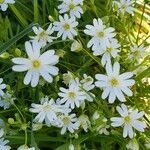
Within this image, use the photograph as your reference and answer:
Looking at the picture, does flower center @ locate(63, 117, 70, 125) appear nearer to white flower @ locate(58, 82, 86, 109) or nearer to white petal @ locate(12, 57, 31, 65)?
white flower @ locate(58, 82, 86, 109)

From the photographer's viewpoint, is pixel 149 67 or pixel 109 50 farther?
pixel 149 67

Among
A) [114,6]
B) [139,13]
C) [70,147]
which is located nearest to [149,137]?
[70,147]

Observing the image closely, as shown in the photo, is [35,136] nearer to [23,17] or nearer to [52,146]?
[52,146]

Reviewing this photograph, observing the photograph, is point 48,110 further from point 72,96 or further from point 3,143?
point 3,143

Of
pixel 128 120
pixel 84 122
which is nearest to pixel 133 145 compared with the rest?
pixel 128 120

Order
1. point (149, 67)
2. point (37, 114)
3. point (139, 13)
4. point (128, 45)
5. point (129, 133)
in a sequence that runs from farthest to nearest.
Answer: point (139, 13), point (128, 45), point (149, 67), point (37, 114), point (129, 133)
